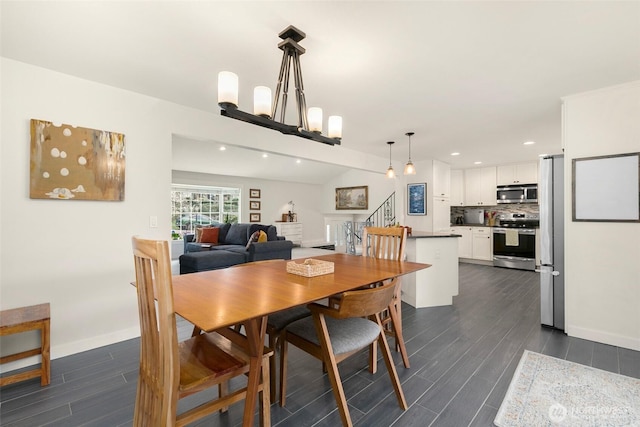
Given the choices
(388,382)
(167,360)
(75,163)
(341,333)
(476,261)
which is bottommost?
(388,382)

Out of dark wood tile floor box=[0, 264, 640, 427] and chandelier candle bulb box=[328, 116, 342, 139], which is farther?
chandelier candle bulb box=[328, 116, 342, 139]

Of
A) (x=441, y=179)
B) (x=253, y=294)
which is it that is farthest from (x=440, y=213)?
(x=253, y=294)

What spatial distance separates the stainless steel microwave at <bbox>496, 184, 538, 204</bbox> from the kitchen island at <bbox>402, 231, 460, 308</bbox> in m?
3.33

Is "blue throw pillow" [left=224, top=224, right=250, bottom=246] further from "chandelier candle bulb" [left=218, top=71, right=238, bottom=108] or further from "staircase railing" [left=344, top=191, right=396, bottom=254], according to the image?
"chandelier candle bulb" [left=218, top=71, right=238, bottom=108]

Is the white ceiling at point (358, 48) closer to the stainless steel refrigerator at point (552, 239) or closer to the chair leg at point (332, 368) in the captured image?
the stainless steel refrigerator at point (552, 239)

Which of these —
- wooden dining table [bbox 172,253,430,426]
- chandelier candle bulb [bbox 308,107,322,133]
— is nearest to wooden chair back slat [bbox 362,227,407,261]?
wooden dining table [bbox 172,253,430,426]

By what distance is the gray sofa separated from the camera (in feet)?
15.5

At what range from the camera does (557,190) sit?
2.99 metres

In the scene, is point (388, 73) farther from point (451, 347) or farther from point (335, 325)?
point (451, 347)

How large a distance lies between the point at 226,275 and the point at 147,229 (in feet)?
4.81

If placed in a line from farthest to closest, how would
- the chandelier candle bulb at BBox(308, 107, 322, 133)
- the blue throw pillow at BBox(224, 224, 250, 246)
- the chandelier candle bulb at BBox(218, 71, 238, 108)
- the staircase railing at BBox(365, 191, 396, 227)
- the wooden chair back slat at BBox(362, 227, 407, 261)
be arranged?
the staircase railing at BBox(365, 191, 396, 227), the blue throw pillow at BBox(224, 224, 250, 246), the wooden chair back slat at BBox(362, 227, 407, 261), the chandelier candle bulb at BBox(308, 107, 322, 133), the chandelier candle bulb at BBox(218, 71, 238, 108)

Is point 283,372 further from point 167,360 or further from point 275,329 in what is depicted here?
point 167,360

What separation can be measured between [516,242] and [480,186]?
1.52 meters

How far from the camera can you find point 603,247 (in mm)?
2684
